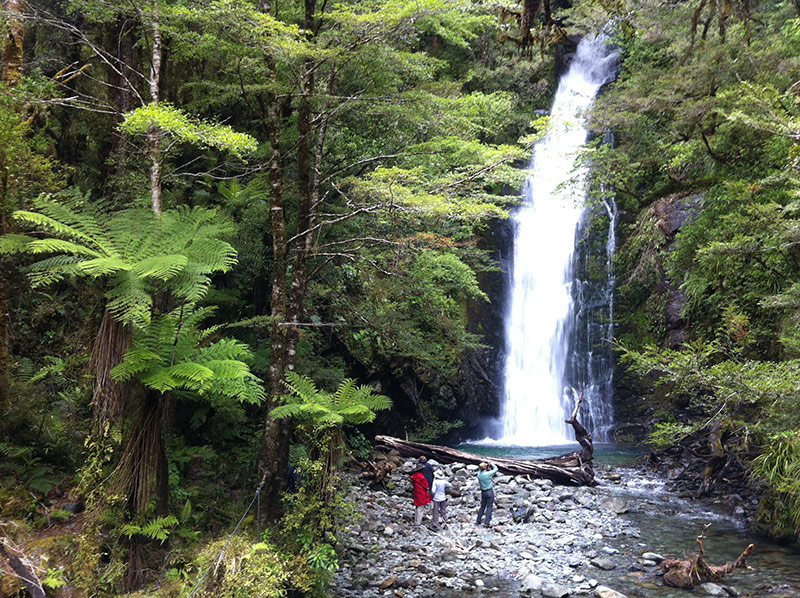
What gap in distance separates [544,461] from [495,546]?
4.54m

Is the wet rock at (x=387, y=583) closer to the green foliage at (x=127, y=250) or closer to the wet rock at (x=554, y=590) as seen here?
the wet rock at (x=554, y=590)

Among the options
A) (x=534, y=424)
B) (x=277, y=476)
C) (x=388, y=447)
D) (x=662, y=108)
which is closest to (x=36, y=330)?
(x=277, y=476)

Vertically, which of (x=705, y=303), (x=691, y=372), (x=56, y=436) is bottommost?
(x=56, y=436)

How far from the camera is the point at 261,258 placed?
866cm

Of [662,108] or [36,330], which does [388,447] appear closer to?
[36,330]

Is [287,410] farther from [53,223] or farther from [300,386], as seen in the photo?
[53,223]

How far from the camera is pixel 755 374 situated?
24.2 feet

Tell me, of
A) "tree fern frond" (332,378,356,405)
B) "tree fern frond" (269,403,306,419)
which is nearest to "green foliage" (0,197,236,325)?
"tree fern frond" (269,403,306,419)

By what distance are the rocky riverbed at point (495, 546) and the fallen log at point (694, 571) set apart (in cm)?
23

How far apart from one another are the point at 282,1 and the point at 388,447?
9.65 metres

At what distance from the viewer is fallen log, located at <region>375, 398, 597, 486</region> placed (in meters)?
11.9

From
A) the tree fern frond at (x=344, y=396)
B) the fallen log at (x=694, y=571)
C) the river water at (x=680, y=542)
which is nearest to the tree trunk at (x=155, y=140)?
the tree fern frond at (x=344, y=396)

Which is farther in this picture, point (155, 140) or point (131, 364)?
point (155, 140)

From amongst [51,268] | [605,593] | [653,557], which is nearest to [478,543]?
[605,593]
